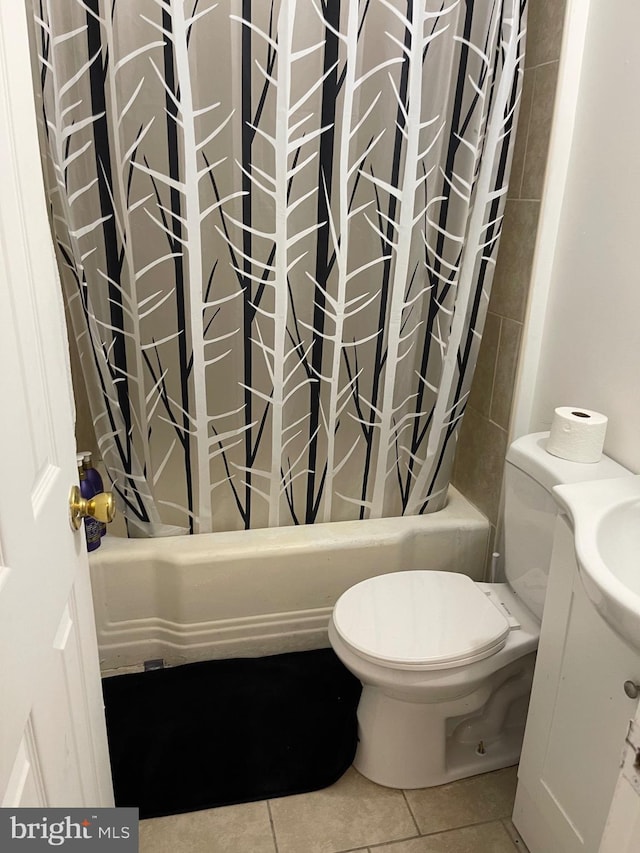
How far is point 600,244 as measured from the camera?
5.11ft

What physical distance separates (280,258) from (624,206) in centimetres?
80

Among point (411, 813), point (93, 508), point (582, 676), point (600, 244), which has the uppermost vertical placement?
point (600, 244)

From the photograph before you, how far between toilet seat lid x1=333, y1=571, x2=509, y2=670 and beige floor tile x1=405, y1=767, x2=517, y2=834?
415 mm

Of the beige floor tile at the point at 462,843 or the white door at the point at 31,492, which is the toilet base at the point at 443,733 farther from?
the white door at the point at 31,492

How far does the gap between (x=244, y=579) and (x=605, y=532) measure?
104cm

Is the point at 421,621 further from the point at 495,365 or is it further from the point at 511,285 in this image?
the point at 511,285

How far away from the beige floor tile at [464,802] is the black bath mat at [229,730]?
208 millimetres

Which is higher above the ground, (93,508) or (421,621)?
(93,508)

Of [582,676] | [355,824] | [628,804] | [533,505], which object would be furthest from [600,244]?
[355,824]

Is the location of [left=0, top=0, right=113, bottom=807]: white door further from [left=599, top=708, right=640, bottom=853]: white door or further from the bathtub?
the bathtub

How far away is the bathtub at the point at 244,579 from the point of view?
1.84 metres

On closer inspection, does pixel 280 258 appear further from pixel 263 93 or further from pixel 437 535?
pixel 437 535

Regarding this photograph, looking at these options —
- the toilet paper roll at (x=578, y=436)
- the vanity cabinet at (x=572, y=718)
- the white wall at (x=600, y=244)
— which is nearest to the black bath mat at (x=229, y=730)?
the vanity cabinet at (x=572, y=718)
